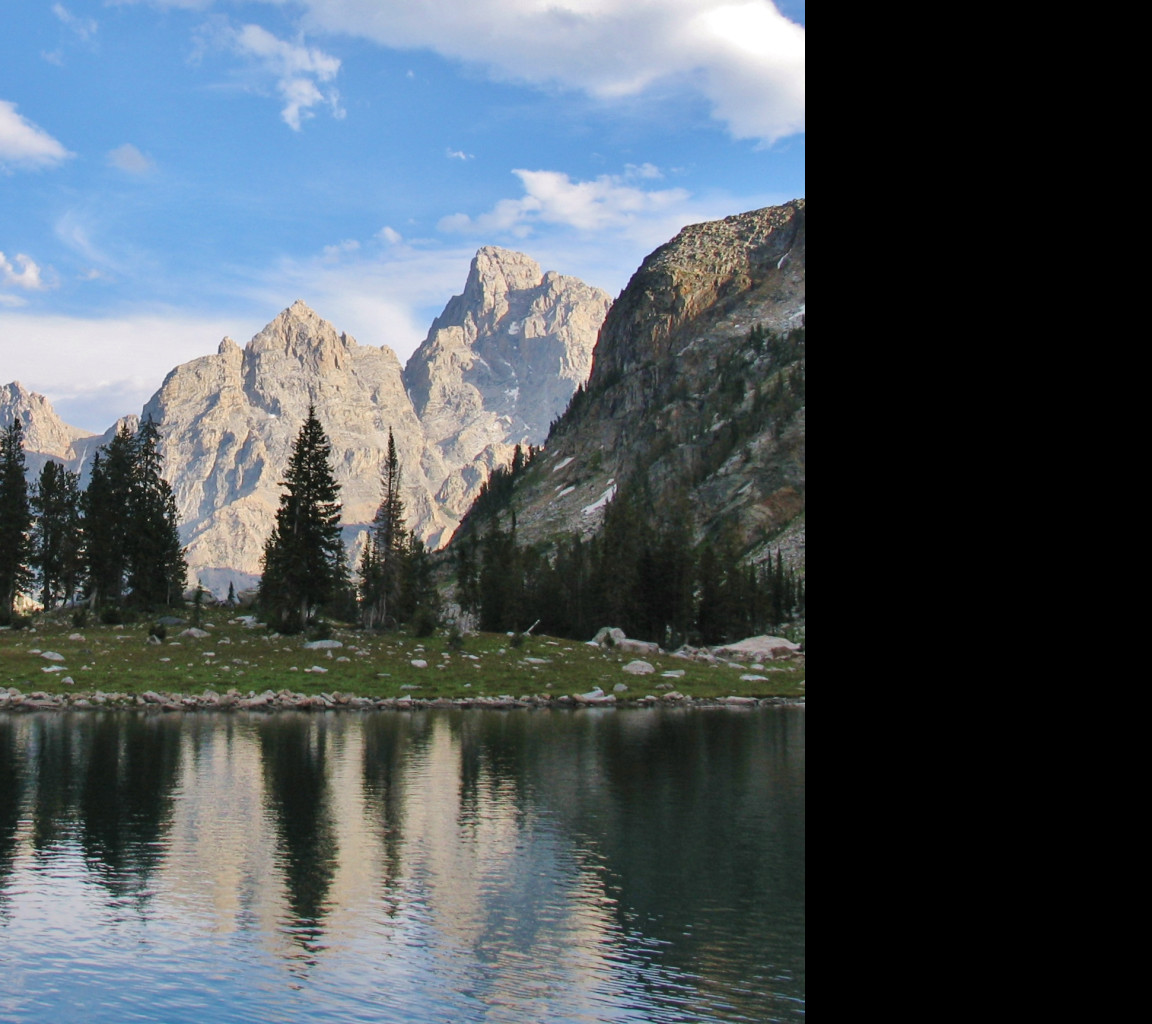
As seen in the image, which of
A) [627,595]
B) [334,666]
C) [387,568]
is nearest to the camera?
[334,666]

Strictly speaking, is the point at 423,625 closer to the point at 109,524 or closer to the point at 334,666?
the point at 334,666

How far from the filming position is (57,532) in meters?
74.3

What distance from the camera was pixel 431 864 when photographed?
1908cm

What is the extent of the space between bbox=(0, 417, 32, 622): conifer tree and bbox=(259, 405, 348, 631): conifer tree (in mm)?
15839

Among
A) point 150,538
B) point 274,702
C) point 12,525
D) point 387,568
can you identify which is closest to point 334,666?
point 274,702

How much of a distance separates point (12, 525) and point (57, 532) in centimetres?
717

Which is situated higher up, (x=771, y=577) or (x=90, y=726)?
(x=771, y=577)

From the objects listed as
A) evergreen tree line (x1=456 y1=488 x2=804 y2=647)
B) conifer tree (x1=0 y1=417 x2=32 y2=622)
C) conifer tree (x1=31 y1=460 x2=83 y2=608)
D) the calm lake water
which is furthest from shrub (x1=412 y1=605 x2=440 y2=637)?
the calm lake water

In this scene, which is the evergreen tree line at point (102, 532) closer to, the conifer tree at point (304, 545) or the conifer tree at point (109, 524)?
the conifer tree at point (109, 524)
